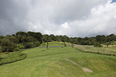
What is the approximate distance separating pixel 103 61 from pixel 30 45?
6590cm

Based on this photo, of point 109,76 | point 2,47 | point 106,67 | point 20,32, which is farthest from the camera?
point 20,32

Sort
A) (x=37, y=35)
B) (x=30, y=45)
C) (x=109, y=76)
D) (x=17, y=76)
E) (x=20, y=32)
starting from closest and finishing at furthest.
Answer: (x=17, y=76), (x=109, y=76), (x=30, y=45), (x=20, y=32), (x=37, y=35)

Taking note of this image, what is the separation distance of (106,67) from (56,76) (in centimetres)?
1530

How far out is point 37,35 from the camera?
89188 mm

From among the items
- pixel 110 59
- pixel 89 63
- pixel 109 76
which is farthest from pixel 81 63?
pixel 110 59

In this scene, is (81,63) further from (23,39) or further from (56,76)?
(23,39)

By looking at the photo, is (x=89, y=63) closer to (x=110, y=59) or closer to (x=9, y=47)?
(x=110, y=59)

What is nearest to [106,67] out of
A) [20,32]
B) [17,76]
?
[17,76]

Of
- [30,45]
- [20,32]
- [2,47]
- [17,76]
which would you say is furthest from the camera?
[20,32]

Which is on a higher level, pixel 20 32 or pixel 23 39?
pixel 20 32

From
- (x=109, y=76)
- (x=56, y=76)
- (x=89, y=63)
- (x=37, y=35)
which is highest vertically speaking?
(x=37, y=35)

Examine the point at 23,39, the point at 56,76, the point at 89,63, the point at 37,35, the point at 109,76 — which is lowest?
the point at 109,76

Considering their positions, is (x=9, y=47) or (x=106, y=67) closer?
(x=106, y=67)

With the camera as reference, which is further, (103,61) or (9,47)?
(9,47)
